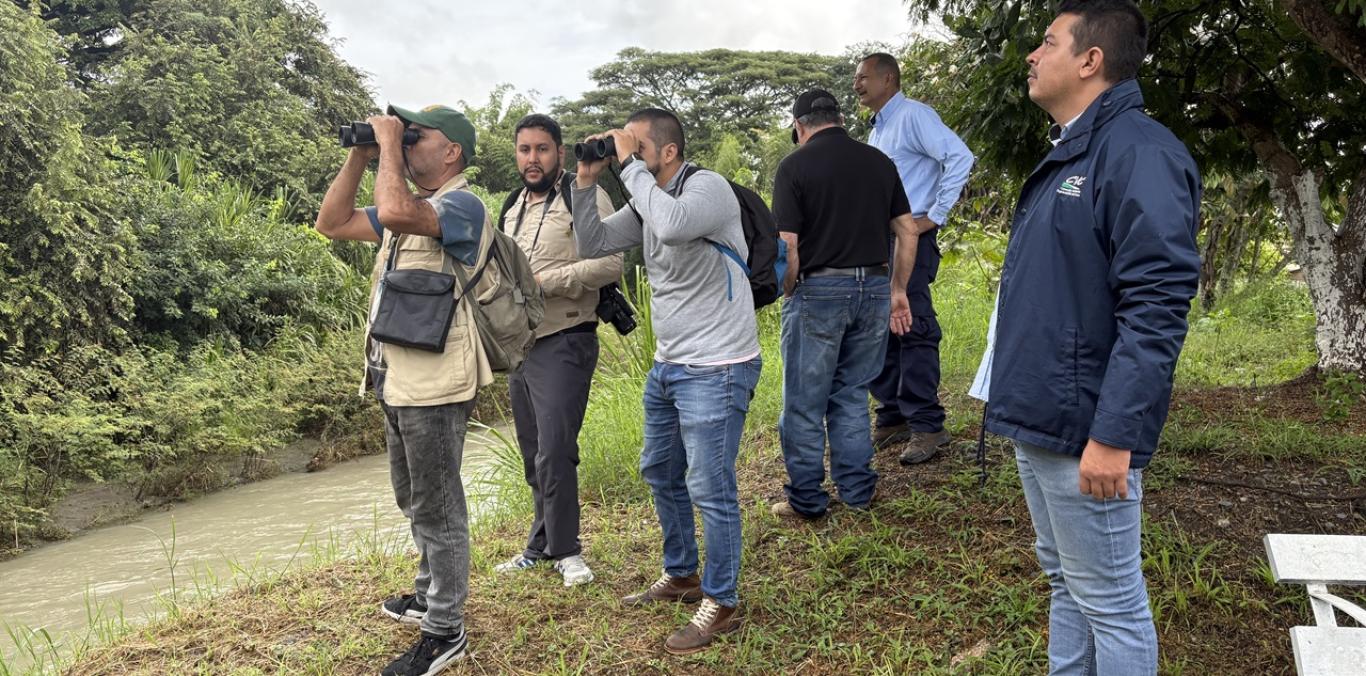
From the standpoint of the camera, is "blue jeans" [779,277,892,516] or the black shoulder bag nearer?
the black shoulder bag

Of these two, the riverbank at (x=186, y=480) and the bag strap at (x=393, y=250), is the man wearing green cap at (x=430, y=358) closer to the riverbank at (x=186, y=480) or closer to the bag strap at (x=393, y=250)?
the bag strap at (x=393, y=250)

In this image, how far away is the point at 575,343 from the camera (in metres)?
3.71

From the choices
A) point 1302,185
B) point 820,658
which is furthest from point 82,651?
point 1302,185

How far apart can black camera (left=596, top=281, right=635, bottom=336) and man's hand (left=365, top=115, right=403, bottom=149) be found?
1227 millimetres

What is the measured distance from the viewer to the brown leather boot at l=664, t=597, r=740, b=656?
3152 mm

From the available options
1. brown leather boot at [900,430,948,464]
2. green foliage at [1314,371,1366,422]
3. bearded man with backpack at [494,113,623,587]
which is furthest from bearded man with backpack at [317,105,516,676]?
green foliage at [1314,371,1366,422]

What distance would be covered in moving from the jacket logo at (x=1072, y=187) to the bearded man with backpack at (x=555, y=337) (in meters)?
1.89

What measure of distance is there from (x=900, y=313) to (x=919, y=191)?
647 millimetres

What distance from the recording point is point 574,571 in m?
3.83

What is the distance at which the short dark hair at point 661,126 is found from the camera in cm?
305

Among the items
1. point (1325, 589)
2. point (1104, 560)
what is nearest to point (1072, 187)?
point (1104, 560)

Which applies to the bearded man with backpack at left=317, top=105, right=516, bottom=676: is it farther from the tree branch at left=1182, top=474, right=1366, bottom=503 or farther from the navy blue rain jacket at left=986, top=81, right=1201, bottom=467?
the tree branch at left=1182, top=474, right=1366, bottom=503

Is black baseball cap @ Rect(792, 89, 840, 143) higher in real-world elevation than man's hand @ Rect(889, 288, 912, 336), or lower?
higher

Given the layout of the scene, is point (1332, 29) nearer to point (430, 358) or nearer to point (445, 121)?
point (445, 121)
